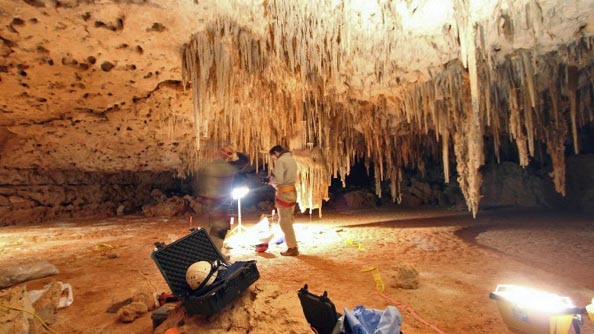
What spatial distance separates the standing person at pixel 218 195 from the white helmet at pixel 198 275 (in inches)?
107

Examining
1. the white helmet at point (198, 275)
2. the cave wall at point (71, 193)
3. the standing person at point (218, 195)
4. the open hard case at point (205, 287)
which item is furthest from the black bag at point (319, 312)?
Result: the cave wall at point (71, 193)

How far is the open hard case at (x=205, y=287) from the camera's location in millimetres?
1866

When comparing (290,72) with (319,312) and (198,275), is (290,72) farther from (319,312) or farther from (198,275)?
(319,312)

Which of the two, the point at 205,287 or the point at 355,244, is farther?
the point at 355,244

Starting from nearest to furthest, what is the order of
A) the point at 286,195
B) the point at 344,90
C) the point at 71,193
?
the point at 286,195
the point at 344,90
the point at 71,193

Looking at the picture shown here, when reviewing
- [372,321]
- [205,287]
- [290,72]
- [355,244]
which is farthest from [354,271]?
[290,72]

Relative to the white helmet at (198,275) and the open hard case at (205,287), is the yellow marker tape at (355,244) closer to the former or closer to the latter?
the open hard case at (205,287)

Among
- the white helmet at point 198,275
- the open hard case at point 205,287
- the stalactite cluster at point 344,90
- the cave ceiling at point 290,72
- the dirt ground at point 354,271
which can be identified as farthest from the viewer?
the stalactite cluster at point 344,90

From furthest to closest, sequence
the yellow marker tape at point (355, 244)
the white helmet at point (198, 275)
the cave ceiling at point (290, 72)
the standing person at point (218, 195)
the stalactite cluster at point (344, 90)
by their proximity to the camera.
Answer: the yellow marker tape at point (355, 244)
the standing person at point (218, 195)
the stalactite cluster at point (344, 90)
the cave ceiling at point (290, 72)
the white helmet at point (198, 275)

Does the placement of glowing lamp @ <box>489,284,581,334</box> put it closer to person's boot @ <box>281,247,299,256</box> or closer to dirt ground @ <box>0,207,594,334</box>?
dirt ground @ <box>0,207,594,334</box>

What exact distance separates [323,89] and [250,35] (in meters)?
2.39

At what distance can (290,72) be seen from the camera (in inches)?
227

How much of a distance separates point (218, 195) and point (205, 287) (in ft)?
9.52

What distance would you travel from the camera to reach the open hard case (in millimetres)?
1866
